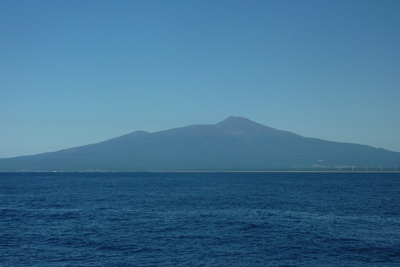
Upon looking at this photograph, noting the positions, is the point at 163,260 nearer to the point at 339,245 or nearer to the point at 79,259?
the point at 79,259

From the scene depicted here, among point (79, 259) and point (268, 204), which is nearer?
point (79, 259)

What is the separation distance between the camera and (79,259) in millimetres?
29750

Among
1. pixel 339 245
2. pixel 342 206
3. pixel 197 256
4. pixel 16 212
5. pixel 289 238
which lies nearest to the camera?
→ pixel 197 256

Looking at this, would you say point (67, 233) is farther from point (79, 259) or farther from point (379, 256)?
point (379, 256)

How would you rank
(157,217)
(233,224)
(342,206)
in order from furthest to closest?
(342,206) → (157,217) → (233,224)

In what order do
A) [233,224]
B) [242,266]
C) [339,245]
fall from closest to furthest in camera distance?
1. [242,266]
2. [339,245]
3. [233,224]

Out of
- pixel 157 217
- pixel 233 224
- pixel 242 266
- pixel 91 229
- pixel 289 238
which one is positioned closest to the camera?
pixel 242 266

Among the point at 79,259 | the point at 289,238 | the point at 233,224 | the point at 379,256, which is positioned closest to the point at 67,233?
the point at 79,259

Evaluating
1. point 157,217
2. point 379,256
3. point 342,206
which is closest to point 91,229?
point 157,217

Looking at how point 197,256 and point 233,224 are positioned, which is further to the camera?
point 233,224

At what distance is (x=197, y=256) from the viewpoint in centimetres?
3061

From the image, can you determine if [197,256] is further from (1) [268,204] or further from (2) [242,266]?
(1) [268,204]

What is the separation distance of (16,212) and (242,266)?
37471mm

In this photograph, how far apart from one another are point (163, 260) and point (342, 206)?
131ft
